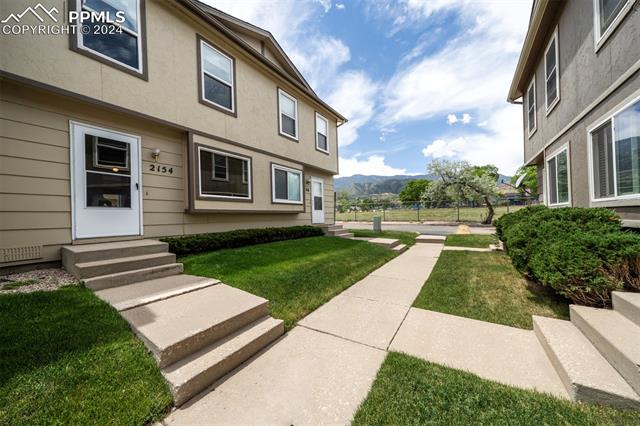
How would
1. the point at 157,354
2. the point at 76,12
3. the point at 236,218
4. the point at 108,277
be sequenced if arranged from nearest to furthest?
the point at 157,354
the point at 108,277
the point at 76,12
the point at 236,218

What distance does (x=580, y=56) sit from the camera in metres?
4.67

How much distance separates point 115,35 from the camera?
4.48 metres

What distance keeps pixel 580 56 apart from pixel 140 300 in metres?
8.42

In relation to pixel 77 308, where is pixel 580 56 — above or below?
above

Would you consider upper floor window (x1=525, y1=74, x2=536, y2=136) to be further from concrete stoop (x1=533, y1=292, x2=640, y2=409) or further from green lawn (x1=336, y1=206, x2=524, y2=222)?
green lawn (x1=336, y1=206, x2=524, y2=222)

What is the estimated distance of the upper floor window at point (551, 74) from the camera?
18.9 ft

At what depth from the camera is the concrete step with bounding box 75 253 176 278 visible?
3305 millimetres

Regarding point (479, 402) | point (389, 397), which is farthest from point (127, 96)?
point (479, 402)

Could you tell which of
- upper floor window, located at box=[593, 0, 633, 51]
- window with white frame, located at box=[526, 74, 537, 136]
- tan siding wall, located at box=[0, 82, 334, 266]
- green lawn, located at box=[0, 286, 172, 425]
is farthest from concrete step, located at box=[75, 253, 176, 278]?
window with white frame, located at box=[526, 74, 537, 136]

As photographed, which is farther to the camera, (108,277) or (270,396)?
(108,277)

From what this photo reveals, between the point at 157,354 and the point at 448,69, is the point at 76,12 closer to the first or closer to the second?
the point at 157,354

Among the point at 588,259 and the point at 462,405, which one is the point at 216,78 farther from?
the point at 588,259

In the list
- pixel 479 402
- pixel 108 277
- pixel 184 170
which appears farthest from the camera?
pixel 184 170

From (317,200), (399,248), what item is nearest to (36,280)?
(399,248)
